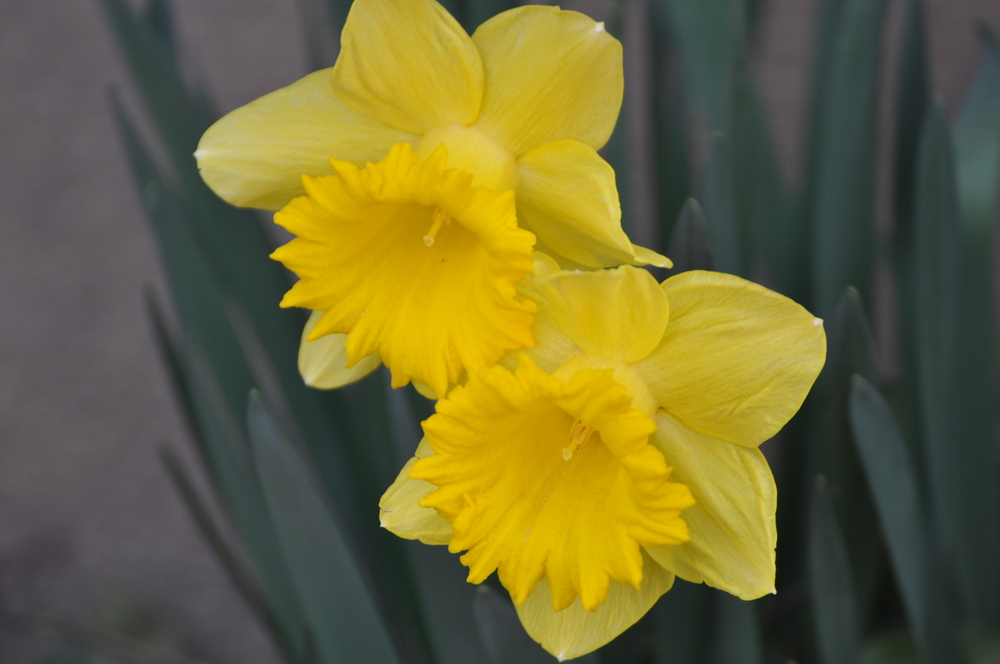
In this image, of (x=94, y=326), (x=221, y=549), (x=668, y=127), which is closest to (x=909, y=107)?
(x=668, y=127)

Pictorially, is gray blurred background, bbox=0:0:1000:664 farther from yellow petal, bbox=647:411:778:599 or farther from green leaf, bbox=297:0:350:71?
yellow petal, bbox=647:411:778:599

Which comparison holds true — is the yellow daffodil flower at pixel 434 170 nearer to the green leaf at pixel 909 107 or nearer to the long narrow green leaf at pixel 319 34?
the long narrow green leaf at pixel 319 34

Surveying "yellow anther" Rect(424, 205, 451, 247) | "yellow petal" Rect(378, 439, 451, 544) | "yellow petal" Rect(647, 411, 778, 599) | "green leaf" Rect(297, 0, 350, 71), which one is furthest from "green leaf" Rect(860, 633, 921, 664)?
"green leaf" Rect(297, 0, 350, 71)

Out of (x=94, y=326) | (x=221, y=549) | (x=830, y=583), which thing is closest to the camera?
(x=830, y=583)

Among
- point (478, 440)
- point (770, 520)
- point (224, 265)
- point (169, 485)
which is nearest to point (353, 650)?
point (478, 440)

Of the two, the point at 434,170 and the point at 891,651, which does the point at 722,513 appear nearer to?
the point at 434,170

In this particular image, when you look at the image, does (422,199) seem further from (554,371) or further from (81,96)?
(81,96)
